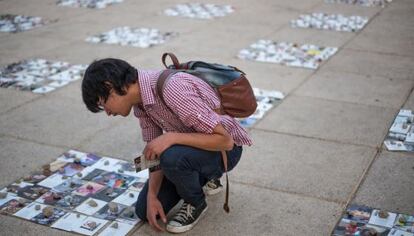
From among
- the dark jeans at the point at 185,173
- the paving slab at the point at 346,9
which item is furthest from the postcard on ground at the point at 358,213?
the paving slab at the point at 346,9

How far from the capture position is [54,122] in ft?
16.9

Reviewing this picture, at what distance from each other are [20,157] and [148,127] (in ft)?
5.16

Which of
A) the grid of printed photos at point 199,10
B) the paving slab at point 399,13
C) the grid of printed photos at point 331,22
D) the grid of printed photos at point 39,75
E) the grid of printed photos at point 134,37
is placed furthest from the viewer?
the grid of printed photos at point 199,10

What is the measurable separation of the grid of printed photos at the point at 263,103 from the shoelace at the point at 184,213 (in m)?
1.64

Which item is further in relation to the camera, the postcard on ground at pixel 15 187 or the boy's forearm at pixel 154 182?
the postcard on ground at pixel 15 187

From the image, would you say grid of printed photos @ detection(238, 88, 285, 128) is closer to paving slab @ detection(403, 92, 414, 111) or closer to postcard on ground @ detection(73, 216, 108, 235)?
paving slab @ detection(403, 92, 414, 111)

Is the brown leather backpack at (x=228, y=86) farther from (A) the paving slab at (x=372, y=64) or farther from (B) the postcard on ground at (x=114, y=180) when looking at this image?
(A) the paving slab at (x=372, y=64)

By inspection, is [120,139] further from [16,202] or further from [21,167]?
[16,202]

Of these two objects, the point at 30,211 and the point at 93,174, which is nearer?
the point at 30,211

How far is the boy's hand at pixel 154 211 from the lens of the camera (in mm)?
3414

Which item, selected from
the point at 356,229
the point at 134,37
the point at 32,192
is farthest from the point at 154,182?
the point at 134,37

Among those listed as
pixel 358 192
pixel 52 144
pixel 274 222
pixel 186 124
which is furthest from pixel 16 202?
pixel 358 192

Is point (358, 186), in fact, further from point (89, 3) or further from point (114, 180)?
point (89, 3)

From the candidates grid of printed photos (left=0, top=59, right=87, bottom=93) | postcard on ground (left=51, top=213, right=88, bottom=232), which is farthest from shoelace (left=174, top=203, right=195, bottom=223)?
grid of printed photos (left=0, top=59, right=87, bottom=93)
